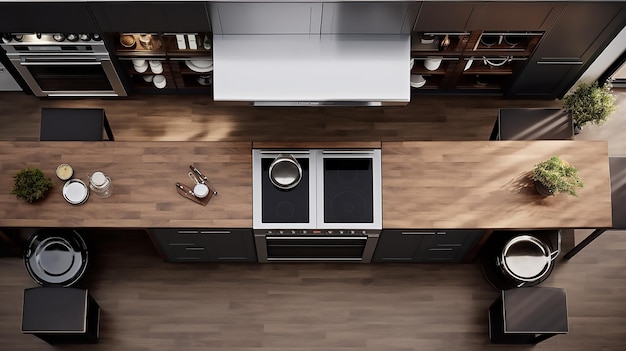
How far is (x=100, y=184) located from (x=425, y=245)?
2345mm

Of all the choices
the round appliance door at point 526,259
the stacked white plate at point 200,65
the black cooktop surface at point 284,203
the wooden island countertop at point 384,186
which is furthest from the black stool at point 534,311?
the stacked white plate at point 200,65

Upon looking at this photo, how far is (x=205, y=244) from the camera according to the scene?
519 cm

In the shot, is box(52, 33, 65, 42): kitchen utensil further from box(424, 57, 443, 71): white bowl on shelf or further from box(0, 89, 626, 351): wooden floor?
box(424, 57, 443, 71): white bowl on shelf

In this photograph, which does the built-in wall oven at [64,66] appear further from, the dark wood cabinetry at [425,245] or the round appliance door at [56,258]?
the dark wood cabinetry at [425,245]

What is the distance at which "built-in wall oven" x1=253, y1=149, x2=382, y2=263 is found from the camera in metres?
4.78

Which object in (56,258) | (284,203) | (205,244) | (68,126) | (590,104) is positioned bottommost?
(56,258)

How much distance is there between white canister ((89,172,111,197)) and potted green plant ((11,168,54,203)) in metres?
0.30

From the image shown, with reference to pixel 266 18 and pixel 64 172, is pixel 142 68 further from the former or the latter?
pixel 266 18

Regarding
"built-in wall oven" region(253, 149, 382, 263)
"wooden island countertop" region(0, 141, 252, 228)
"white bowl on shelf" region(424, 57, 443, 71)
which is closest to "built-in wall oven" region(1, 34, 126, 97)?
"wooden island countertop" region(0, 141, 252, 228)

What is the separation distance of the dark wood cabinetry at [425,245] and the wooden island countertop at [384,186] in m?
0.19

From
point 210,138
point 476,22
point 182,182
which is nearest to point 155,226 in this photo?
point 182,182

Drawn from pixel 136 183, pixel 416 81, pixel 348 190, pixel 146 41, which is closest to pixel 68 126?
pixel 136 183

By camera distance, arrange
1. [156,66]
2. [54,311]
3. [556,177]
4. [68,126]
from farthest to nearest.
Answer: [156,66] < [68,126] < [54,311] < [556,177]

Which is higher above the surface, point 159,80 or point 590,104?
point 159,80
